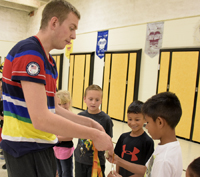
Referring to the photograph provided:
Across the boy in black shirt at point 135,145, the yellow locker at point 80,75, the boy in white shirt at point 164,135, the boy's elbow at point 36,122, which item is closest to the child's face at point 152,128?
the boy in white shirt at point 164,135

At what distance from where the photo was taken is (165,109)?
156 cm

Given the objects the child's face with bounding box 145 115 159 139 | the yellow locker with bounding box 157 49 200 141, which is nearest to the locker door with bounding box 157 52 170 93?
the yellow locker with bounding box 157 49 200 141

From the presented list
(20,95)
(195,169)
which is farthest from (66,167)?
(195,169)

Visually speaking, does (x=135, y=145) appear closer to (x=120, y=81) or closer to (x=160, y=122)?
(x=160, y=122)

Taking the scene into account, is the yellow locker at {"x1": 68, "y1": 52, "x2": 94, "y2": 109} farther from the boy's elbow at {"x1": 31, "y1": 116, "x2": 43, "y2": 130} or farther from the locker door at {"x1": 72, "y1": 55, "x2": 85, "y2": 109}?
the boy's elbow at {"x1": 31, "y1": 116, "x2": 43, "y2": 130}

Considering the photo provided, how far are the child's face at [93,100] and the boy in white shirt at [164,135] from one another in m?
1.00

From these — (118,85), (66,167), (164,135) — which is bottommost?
(66,167)

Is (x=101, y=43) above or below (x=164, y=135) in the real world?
above

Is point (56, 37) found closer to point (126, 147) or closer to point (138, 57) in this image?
point (126, 147)

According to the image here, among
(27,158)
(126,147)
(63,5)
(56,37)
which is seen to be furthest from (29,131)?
(126,147)

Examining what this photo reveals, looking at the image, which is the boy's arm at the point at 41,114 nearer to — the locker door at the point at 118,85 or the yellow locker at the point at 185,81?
the yellow locker at the point at 185,81

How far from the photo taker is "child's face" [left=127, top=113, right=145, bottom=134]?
7.39ft

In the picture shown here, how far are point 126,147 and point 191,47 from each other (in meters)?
5.07

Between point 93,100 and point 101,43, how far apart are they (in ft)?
23.0
